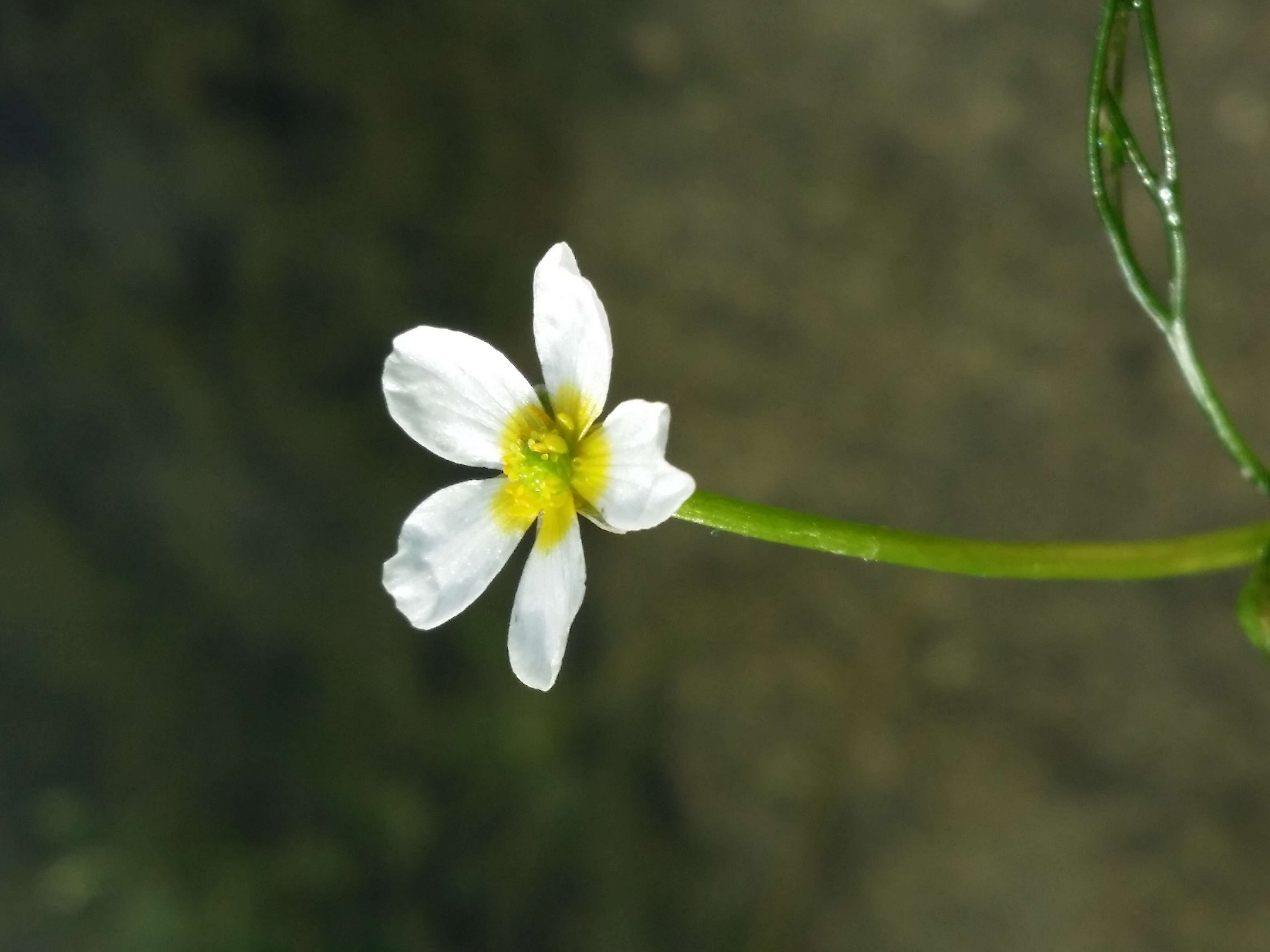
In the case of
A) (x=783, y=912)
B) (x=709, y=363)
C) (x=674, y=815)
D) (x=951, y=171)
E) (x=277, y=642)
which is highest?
(x=951, y=171)

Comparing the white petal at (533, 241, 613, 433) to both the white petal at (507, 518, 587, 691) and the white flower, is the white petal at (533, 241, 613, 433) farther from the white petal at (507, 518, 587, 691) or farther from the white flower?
the white petal at (507, 518, 587, 691)

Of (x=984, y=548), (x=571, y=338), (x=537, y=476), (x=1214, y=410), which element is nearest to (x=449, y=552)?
(x=537, y=476)

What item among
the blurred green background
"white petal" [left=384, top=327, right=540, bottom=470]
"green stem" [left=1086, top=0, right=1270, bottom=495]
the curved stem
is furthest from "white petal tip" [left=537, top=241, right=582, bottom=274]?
the blurred green background

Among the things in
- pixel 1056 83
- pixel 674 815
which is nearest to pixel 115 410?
pixel 674 815

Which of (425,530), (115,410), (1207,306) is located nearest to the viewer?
(425,530)

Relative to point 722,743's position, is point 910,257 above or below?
above

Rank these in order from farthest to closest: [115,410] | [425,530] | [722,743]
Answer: [115,410], [722,743], [425,530]

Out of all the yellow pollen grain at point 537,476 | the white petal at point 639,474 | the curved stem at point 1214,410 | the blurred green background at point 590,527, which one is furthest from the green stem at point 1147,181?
the blurred green background at point 590,527

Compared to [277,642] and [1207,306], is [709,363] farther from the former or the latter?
[277,642]
